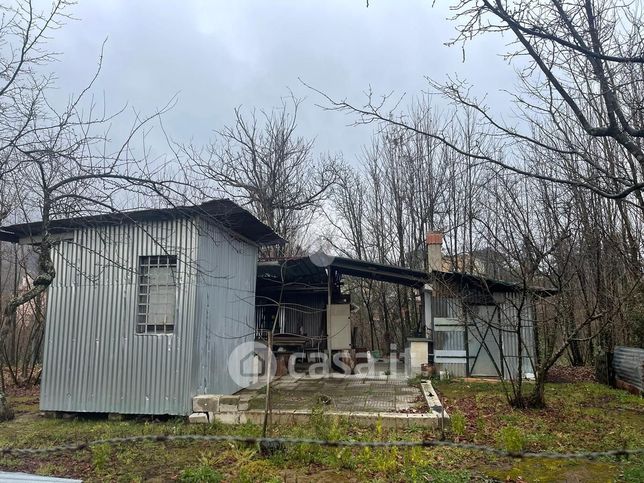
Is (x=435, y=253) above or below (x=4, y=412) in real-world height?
above

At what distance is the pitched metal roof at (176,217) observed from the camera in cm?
729

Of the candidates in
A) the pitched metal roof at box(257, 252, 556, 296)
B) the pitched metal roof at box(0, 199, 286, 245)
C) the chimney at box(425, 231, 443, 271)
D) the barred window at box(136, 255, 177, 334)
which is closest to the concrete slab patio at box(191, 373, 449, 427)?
the barred window at box(136, 255, 177, 334)

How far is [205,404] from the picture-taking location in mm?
8414

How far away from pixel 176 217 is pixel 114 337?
259 centimetres

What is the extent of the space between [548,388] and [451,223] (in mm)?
12433

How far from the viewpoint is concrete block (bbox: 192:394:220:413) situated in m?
8.35

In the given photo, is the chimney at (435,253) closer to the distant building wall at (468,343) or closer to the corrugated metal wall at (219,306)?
the distant building wall at (468,343)

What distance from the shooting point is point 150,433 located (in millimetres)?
7566

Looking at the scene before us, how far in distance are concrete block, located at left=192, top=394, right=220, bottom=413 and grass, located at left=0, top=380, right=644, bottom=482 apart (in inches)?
13.6

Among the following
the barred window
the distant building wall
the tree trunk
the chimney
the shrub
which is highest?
the chimney

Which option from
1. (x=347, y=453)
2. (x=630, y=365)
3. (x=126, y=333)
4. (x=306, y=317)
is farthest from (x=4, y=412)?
(x=630, y=365)

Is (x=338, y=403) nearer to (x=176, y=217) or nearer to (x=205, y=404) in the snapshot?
(x=205, y=404)

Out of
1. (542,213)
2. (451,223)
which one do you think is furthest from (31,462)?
(451,223)

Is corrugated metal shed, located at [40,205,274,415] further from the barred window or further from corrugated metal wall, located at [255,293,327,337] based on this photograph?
corrugated metal wall, located at [255,293,327,337]
